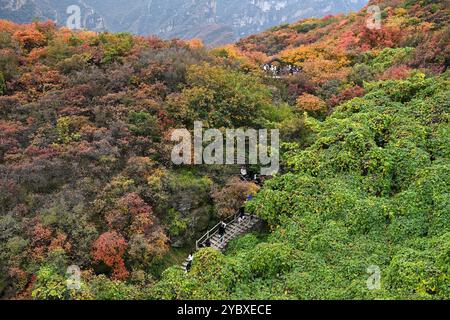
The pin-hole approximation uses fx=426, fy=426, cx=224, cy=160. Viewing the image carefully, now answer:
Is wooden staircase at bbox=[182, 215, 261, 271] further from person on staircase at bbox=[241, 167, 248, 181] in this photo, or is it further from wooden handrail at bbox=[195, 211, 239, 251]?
person on staircase at bbox=[241, 167, 248, 181]

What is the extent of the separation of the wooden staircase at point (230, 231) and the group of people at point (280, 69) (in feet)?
61.2

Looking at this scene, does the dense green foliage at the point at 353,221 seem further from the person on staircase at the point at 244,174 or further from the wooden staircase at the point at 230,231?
the person on staircase at the point at 244,174

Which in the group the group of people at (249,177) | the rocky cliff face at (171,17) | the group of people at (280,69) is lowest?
the group of people at (249,177)

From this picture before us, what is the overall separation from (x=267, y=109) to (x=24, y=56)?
17585mm

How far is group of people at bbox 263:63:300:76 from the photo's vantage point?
38.2 m

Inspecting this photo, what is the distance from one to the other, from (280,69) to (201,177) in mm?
21047

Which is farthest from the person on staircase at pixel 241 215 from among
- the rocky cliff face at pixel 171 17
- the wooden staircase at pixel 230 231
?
the rocky cliff face at pixel 171 17

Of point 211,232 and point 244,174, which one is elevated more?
point 244,174

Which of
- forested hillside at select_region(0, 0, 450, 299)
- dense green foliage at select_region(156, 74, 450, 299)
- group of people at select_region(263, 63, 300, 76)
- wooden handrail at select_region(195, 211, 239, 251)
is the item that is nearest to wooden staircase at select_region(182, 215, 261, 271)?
wooden handrail at select_region(195, 211, 239, 251)

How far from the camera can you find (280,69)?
1599 inches

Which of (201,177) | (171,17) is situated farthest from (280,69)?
(171,17)

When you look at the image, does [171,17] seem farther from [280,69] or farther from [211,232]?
[211,232]

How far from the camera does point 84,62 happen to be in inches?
1153

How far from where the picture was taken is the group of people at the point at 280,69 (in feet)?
125
